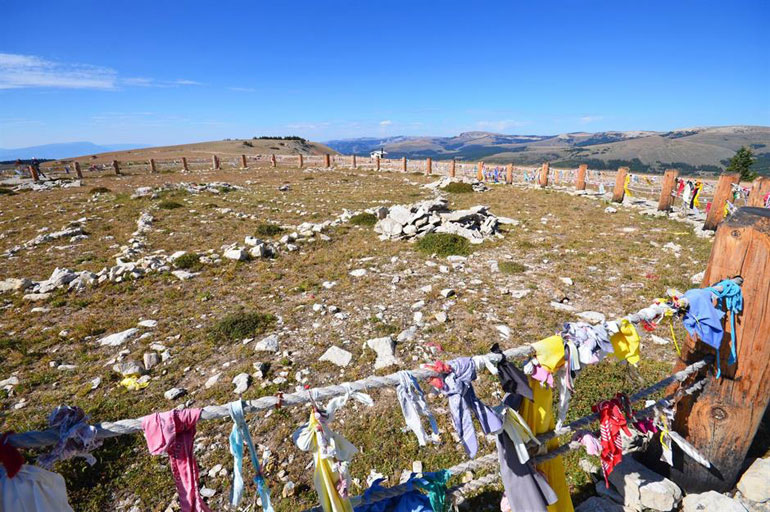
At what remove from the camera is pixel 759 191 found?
32.4 ft

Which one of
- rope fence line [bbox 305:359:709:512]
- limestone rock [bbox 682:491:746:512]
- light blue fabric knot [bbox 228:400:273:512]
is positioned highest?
light blue fabric knot [bbox 228:400:273:512]

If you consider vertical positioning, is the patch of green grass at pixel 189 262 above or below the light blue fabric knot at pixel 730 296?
below

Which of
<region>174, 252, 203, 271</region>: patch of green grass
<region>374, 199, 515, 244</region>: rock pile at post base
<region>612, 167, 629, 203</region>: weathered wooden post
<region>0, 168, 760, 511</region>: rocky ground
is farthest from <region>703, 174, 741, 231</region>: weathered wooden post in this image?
<region>174, 252, 203, 271</region>: patch of green grass

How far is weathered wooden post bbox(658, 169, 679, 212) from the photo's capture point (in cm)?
1407

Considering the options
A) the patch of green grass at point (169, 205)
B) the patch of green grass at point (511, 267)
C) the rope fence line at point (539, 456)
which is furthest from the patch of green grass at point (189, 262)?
the patch of green grass at point (169, 205)

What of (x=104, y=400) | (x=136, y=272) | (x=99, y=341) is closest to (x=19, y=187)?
(x=136, y=272)

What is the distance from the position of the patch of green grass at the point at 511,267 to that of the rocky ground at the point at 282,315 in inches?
2.4

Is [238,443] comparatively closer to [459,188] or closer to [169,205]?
[169,205]

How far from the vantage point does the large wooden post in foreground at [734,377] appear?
2.42 metres

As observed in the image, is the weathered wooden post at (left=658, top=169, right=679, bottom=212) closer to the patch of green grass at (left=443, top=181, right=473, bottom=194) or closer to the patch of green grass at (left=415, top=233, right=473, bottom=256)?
the patch of green grass at (left=443, top=181, right=473, bottom=194)

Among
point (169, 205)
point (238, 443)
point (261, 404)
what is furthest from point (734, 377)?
point (169, 205)

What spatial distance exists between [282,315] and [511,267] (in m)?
5.59

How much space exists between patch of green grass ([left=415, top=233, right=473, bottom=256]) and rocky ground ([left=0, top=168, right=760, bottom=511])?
0.30 m

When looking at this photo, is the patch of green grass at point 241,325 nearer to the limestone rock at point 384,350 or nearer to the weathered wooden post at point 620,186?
the limestone rock at point 384,350
